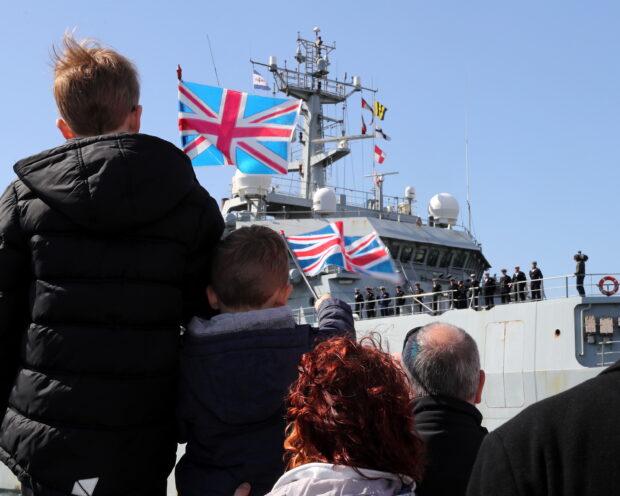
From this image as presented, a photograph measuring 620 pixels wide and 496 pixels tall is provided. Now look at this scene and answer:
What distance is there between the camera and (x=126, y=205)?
235cm

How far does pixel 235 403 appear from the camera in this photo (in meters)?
2.35

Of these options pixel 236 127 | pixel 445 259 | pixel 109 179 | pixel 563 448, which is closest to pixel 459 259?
pixel 445 259

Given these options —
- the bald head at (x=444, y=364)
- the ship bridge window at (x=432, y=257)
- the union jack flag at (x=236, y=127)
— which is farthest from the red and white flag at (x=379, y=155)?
the bald head at (x=444, y=364)

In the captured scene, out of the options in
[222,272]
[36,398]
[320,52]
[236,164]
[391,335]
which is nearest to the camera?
[36,398]

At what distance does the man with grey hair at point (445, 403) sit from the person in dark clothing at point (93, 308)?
89 centimetres

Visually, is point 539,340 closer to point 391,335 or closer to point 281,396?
point 391,335

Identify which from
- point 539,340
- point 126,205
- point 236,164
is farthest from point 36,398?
point 539,340

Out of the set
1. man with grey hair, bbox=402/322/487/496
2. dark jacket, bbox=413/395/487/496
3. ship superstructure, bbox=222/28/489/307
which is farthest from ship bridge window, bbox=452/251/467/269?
dark jacket, bbox=413/395/487/496

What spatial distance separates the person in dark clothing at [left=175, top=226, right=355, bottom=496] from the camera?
7.71 feet

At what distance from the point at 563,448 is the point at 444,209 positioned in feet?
68.7

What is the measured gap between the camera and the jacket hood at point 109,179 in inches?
92.0

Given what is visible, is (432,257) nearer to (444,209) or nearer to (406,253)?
(406,253)

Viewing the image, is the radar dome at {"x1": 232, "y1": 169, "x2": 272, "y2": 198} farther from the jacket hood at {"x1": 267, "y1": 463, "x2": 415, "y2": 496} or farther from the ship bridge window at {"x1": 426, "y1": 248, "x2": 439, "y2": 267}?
the jacket hood at {"x1": 267, "y1": 463, "x2": 415, "y2": 496}

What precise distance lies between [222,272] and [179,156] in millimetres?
414
